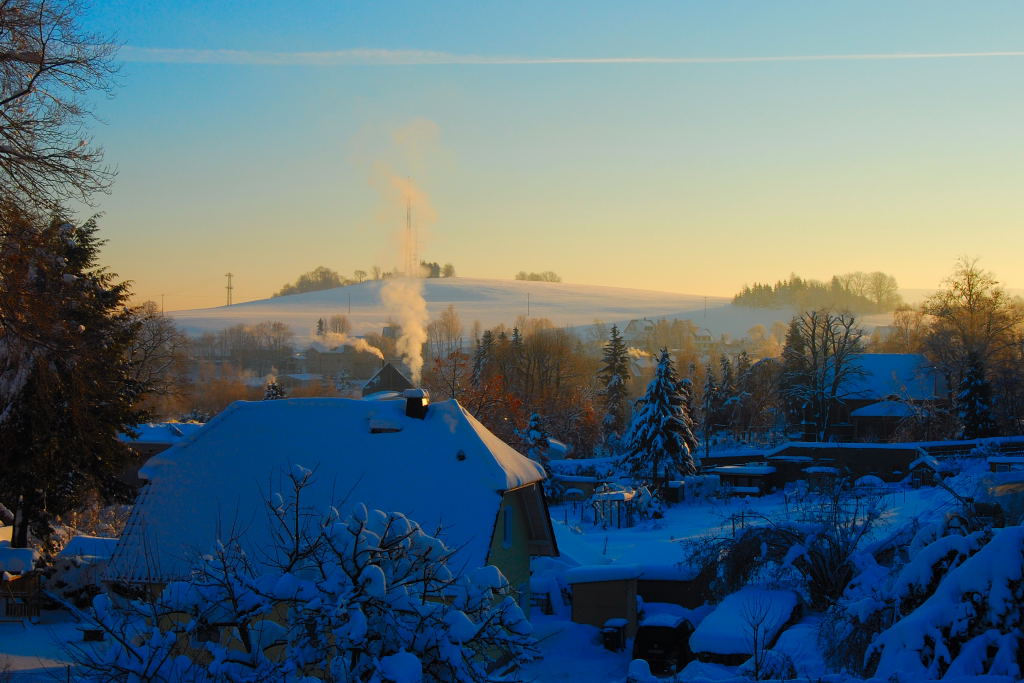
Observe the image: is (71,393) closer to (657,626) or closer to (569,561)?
(657,626)

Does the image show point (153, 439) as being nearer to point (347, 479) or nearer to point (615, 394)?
point (615, 394)

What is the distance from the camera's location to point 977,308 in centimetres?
6625

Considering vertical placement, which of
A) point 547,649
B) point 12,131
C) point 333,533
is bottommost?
point 547,649

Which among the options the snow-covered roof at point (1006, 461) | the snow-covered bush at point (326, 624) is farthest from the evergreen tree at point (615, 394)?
the snow-covered bush at point (326, 624)

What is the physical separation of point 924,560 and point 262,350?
175517 millimetres

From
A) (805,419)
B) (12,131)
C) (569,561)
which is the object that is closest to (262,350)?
(805,419)

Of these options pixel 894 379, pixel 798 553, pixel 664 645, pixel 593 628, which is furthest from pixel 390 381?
pixel 664 645

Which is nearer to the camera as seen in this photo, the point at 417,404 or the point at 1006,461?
the point at 417,404

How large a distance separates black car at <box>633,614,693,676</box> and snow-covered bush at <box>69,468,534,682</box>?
14768 mm

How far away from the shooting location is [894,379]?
7012 centimetres

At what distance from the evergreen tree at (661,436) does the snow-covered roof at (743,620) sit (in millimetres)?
26840

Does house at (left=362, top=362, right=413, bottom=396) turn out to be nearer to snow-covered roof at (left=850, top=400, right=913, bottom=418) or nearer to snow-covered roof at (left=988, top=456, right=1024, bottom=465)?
snow-covered roof at (left=850, top=400, right=913, bottom=418)

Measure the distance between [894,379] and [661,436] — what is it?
89.9 ft

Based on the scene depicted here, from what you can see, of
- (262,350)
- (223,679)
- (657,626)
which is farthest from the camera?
(262,350)
